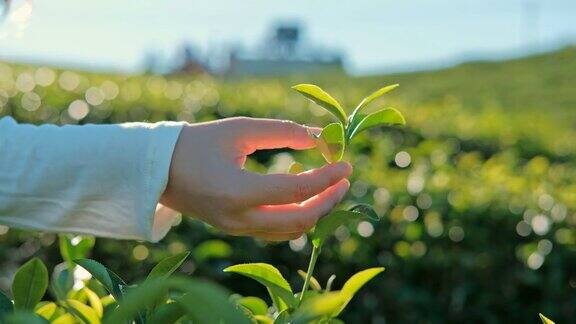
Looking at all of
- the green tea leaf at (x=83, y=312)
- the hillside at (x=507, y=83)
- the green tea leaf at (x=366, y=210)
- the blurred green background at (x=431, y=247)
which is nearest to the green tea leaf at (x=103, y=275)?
the green tea leaf at (x=83, y=312)

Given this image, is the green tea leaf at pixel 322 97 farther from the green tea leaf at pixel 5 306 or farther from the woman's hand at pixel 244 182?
the green tea leaf at pixel 5 306

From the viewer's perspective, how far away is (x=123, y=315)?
0.58 metres

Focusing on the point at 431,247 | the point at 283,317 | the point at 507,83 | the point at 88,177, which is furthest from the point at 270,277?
the point at 507,83

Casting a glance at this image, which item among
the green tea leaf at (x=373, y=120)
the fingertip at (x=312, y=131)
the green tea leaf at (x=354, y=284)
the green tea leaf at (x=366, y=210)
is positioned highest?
the green tea leaf at (x=373, y=120)

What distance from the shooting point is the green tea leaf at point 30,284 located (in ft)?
3.12

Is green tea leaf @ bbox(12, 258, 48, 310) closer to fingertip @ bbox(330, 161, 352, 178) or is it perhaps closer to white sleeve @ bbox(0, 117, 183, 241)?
white sleeve @ bbox(0, 117, 183, 241)

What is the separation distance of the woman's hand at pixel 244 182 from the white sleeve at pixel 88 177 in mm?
27

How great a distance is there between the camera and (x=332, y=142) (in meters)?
1.06

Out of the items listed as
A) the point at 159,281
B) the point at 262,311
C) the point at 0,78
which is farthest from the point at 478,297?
the point at 0,78

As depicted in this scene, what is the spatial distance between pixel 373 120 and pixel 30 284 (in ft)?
1.19

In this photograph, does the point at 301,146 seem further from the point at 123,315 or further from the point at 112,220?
the point at 123,315

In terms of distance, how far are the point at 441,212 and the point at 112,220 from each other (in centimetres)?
251

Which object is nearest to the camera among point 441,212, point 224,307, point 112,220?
point 224,307

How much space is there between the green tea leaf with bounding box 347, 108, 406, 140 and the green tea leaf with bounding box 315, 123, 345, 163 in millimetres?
17
